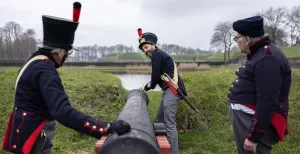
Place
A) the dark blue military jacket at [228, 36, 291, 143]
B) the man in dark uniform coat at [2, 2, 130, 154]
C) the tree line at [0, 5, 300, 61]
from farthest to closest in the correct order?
the tree line at [0, 5, 300, 61], the dark blue military jacket at [228, 36, 291, 143], the man in dark uniform coat at [2, 2, 130, 154]

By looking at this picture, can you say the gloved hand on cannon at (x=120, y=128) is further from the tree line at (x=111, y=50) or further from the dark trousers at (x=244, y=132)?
the tree line at (x=111, y=50)

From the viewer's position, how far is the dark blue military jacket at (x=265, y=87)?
2.95m

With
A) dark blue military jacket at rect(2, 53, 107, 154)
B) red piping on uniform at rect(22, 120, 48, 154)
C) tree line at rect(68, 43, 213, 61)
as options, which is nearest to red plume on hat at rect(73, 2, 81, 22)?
dark blue military jacket at rect(2, 53, 107, 154)

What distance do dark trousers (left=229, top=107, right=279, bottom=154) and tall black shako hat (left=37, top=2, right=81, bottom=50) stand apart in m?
1.79

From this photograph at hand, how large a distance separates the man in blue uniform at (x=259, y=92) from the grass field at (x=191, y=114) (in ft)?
8.31

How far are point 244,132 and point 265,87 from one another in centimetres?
58

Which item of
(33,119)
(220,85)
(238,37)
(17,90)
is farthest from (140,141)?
(220,85)

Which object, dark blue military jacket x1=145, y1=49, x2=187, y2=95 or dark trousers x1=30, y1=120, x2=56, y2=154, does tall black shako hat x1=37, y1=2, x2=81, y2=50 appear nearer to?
dark trousers x1=30, y1=120, x2=56, y2=154

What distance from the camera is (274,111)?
9.88ft

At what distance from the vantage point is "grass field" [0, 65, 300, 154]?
20.1 ft

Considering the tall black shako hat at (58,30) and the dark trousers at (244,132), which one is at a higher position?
the tall black shako hat at (58,30)

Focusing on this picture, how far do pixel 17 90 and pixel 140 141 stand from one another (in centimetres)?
115

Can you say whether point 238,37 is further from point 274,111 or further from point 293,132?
point 293,132

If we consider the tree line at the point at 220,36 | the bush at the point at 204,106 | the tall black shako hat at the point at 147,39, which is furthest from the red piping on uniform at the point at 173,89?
the tree line at the point at 220,36
